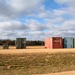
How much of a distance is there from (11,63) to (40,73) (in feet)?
17.2

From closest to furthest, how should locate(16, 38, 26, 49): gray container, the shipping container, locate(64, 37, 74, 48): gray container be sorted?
the shipping container
locate(16, 38, 26, 49): gray container
locate(64, 37, 74, 48): gray container

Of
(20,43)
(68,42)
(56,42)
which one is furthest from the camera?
(68,42)

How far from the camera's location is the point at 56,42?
49.0 meters

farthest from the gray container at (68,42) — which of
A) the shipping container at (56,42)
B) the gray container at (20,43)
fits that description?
the gray container at (20,43)

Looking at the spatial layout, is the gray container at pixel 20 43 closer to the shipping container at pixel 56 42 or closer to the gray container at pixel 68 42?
the shipping container at pixel 56 42

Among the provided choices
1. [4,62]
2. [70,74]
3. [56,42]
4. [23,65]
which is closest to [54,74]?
[70,74]

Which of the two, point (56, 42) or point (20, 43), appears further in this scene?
point (20, 43)

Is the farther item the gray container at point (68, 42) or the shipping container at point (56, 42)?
the gray container at point (68, 42)

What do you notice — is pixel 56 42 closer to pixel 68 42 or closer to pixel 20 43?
pixel 68 42

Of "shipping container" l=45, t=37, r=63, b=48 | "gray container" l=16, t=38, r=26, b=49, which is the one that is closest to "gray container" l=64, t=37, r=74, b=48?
"shipping container" l=45, t=37, r=63, b=48

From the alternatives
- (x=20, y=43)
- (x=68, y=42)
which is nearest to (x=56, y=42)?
(x=68, y=42)

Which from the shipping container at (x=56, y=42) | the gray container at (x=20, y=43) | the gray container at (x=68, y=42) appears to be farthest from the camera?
the gray container at (x=68, y=42)

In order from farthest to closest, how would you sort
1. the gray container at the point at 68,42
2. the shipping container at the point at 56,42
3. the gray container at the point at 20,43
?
the gray container at the point at 68,42, the gray container at the point at 20,43, the shipping container at the point at 56,42

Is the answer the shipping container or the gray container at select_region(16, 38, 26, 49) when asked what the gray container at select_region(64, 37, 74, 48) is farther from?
the gray container at select_region(16, 38, 26, 49)
